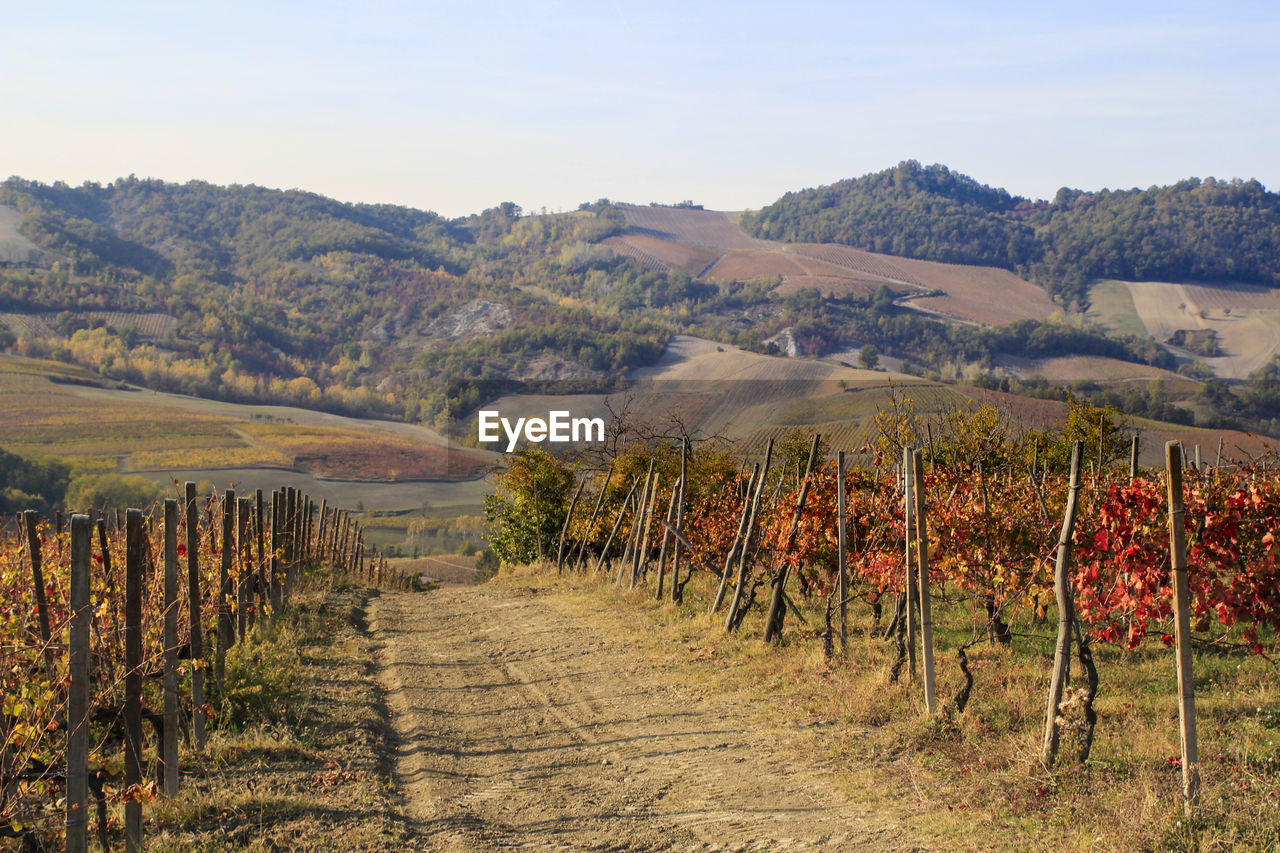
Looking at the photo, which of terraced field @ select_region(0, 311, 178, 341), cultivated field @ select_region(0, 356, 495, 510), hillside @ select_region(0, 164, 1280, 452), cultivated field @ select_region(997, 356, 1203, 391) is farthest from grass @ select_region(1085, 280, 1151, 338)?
terraced field @ select_region(0, 311, 178, 341)

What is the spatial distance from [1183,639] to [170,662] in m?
5.82

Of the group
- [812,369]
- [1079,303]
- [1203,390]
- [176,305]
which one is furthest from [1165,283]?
[176,305]

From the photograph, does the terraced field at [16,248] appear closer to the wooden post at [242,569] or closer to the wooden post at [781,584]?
the wooden post at [242,569]

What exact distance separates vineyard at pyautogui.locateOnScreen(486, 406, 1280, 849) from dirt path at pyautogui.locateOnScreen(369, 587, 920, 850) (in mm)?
1167

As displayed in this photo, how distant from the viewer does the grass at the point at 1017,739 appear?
5.13 meters

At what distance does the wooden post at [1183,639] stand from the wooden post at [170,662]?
18.5 feet

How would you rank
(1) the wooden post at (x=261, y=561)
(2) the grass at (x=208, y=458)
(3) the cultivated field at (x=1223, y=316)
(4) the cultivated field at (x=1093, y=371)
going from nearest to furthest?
(1) the wooden post at (x=261, y=561) < (2) the grass at (x=208, y=458) < (4) the cultivated field at (x=1093, y=371) < (3) the cultivated field at (x=1223, y=316)

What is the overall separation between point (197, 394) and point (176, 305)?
43570 millimetres

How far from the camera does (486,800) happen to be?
6531 millimetres

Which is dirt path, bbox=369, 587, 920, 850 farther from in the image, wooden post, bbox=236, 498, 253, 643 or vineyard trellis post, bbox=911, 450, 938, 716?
A: wooden post, bbox=236, 498, 253, 643

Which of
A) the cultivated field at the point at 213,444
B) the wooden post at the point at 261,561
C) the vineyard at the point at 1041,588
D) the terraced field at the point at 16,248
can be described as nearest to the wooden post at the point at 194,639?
the wooden post at the point at 261,561

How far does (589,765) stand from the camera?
732 cm

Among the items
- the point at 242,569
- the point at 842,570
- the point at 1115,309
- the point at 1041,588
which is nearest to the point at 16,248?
the point at 1115,309

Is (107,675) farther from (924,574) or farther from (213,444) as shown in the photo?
(213,444)
